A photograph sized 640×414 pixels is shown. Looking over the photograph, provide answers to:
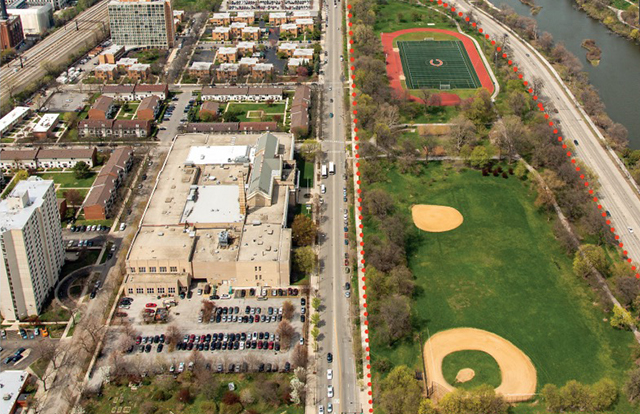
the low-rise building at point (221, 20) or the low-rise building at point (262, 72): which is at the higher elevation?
the low-rise building at point (221, 20)

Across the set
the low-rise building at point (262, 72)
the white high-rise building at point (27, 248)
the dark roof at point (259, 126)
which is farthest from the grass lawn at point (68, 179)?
the low-rise building at point (262, 72)

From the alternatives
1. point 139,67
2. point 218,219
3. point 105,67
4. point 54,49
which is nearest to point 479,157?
point 218,219

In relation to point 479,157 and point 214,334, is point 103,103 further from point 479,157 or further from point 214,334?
point 479,157

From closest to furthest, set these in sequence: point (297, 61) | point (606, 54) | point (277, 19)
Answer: point (297, 61) → point (606, 54) → point (277, 19)

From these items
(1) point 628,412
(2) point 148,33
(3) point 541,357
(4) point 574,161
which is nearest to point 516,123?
(4) point 574,161

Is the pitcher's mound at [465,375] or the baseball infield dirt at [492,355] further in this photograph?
the pitcher's mound at [465,375]

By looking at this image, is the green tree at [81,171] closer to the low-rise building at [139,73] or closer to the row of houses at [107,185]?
the row of houses at [107,185]

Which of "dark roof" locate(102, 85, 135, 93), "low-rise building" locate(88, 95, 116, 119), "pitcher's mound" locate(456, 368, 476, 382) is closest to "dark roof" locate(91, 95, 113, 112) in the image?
"low-rise building" locate(88, 95, 116, 119)
